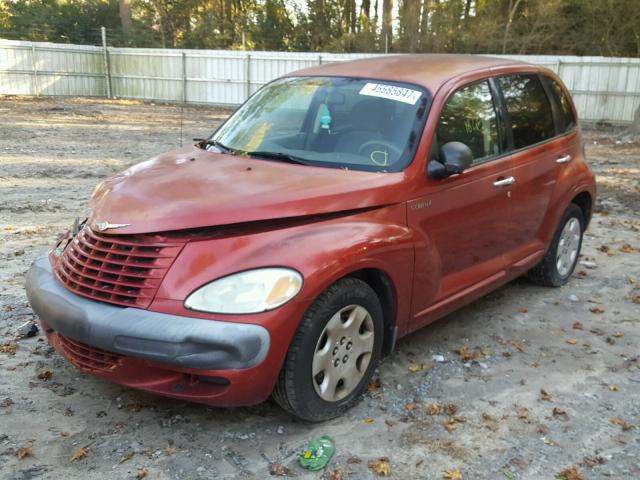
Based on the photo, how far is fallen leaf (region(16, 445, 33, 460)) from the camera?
2.94 m

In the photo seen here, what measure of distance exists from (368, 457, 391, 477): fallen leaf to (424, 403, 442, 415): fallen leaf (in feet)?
1.74

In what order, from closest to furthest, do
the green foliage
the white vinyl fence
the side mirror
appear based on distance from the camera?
the side mirror → the green foliage → the white vinyl fence

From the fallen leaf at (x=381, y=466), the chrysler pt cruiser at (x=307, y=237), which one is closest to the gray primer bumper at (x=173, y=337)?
the chrysler pt cruiser at (x=307, y=237)

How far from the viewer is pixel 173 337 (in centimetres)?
274

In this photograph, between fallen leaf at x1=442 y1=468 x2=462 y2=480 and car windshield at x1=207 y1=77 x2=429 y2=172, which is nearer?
fallen leaf at x1=442 y1=468 x2=462 y2=480

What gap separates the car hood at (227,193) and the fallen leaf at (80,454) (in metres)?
1.07

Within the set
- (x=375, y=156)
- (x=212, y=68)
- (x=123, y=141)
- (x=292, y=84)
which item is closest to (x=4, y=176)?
(x=123, y=141)

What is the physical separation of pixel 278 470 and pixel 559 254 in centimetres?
349

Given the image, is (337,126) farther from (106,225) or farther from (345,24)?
(345,24)

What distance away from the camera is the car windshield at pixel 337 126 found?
147 inches

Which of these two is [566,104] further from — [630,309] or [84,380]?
[84,380]

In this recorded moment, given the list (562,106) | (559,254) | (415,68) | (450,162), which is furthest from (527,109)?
(450,162)

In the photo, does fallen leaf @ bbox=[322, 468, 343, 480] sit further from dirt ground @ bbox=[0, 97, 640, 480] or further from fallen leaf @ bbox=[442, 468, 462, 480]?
fallen leaf @ bbox=[442, 468, 462, 480]

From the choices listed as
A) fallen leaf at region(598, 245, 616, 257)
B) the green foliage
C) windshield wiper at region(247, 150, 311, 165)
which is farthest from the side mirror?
the green foliage
